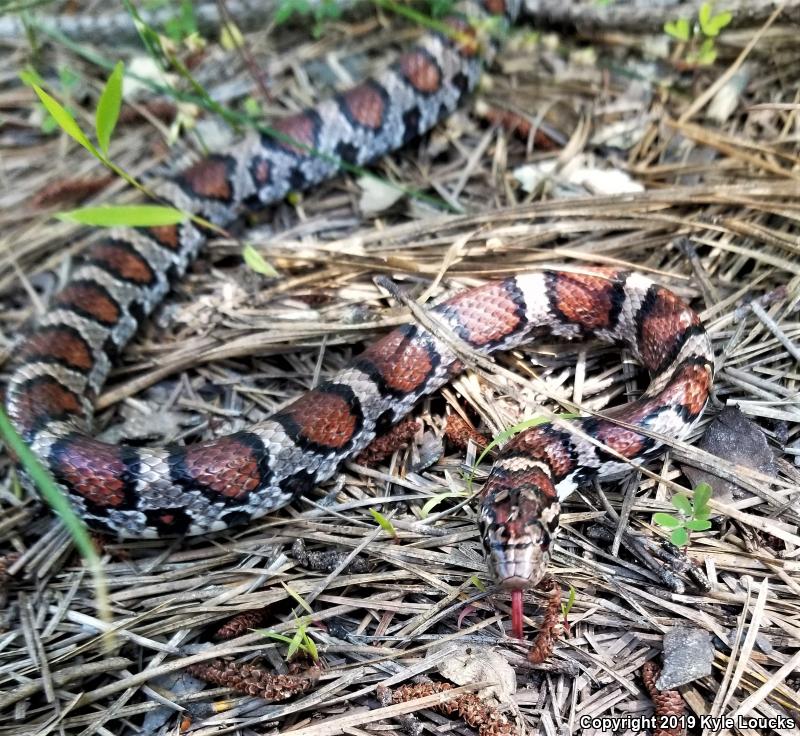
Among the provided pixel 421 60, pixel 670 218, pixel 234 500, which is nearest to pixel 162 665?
pixel 234 500

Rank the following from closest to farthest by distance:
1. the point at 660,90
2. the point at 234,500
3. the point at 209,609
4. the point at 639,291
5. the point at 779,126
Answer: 1. the point at 209,609
2. the point at 234,500
3. the point at 639,291
4. the point at 779,126
5. the point at 660,90

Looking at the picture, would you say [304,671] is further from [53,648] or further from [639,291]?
[639,291]

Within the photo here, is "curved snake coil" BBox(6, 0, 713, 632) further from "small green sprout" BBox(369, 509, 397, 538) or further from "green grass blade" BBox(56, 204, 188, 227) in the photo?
"green grass blade" BBox(56, 204, 188, 227)

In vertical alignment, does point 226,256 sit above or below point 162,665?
above

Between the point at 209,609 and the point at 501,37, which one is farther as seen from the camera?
the point at 501,37

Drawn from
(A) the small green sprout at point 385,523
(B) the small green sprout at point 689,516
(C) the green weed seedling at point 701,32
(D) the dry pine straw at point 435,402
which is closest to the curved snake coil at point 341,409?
(D) the dry pine straw at point 435,402

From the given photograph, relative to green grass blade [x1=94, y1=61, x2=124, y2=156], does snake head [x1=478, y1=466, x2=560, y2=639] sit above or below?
below

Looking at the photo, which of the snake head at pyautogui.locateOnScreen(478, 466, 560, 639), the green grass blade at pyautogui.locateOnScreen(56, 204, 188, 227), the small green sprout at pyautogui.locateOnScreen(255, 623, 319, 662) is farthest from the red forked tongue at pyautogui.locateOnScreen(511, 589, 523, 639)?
the green grass blade at pyautogui.locateOnScreen(56, 204, 188, 227)
